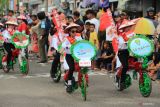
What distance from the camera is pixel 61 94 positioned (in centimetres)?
1248

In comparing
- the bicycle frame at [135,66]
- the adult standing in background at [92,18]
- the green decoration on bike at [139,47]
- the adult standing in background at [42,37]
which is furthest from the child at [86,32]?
the green decoration on bike at [139,47]

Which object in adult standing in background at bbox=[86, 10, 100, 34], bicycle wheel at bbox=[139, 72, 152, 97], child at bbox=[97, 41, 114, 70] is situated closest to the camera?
bicycle wheel at bbox=[139, 72, 152, 97]

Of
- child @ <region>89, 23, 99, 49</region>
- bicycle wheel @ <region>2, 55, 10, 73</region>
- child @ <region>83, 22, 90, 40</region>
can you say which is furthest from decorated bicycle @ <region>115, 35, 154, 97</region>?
bicycle wheel @ <region>2, 55, 10, 73</region>

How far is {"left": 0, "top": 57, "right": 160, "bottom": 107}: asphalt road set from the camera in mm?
11023

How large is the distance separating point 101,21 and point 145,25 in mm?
2411

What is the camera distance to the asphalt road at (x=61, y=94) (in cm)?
1102

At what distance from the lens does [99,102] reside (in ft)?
36.8

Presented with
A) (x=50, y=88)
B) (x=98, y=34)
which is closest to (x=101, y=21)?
(x=98, y=34)

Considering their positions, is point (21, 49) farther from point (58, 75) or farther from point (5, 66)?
point (58, 75)

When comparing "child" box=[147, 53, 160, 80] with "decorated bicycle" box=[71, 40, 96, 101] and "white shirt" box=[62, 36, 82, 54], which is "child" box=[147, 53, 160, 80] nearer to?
"white shirt" box=[62, 36, 82, 54]

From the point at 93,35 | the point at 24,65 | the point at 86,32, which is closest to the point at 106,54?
the point at 93,35

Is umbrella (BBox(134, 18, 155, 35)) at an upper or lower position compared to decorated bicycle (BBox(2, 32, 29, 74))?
upper

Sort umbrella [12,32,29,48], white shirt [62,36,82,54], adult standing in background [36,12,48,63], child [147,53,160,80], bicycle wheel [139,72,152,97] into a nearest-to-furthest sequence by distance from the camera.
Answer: bicycle wheel [139,72,152,97] → white shirt [62,36,82,54] → child [147,53,160,80] → umbrella [12,32,29,48] → adult standing in background [36,12,48,63]

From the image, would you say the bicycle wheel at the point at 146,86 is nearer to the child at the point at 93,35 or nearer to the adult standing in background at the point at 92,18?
the child at the point at 93,35
